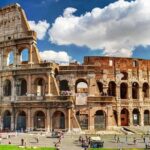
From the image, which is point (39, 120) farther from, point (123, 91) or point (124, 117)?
point (123, 91)

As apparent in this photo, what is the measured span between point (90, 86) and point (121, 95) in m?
10.5

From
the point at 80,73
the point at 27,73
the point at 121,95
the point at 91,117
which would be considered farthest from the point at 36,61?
the point at 121,95

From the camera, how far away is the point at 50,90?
51219 millimetres

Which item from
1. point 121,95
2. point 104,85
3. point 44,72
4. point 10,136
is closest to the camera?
point 10,136

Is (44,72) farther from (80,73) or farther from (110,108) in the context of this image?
(110,108)

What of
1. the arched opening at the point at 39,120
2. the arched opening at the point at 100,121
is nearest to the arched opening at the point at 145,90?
the arched opening at the point at 100,121

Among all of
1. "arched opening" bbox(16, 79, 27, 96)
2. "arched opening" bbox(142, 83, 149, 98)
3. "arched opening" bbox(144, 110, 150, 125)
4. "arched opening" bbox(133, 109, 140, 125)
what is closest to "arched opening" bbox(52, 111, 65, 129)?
"arched opening" bbox(16, 79, 27, 96)

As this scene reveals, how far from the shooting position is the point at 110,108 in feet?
172

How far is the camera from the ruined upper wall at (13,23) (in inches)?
2159

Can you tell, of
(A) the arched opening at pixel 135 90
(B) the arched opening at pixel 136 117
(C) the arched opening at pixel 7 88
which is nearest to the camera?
(C) the arched opening at pixel 7 88

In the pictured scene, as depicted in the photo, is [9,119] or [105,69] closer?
[9,119]

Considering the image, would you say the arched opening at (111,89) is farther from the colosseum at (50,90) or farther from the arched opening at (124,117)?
the arched opening at (124,117)

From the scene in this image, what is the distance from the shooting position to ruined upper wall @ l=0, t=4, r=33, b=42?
180 feet

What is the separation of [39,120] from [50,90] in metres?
5.02
